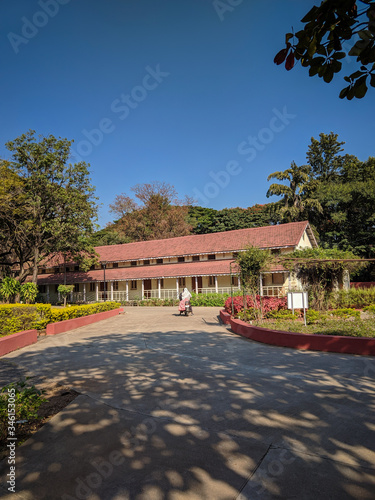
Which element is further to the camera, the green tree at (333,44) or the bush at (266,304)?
the bush at (266,304)

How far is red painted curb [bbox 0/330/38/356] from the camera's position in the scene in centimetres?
858

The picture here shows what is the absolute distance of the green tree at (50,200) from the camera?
75.9 ft

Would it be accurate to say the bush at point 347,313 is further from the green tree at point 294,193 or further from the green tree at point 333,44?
the green tree at point 294,193

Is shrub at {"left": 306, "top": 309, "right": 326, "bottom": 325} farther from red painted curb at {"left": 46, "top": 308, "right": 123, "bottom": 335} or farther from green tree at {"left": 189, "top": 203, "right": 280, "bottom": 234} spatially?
green tree at {"left": 189, "top": 203, "right": 280, "bottom": 234}

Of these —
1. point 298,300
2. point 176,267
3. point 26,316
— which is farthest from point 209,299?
point 26,316

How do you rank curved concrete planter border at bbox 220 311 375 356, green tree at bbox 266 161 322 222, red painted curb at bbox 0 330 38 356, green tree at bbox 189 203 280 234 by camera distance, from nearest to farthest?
1. curved concrete planter border at bbox 220 311 375 356
2. red painted curb at bbox 0 330 38 356
3. green tree at bbox 266 161 322 222
4. green tree at bbox 189 203 280 234

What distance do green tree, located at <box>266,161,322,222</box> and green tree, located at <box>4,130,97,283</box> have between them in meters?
19.8

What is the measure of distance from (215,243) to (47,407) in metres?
25.5

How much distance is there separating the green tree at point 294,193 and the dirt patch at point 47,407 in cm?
3121

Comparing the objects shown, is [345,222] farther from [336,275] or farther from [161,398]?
[161,398]

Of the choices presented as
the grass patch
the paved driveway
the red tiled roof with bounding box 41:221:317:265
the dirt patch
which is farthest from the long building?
the dirt patch

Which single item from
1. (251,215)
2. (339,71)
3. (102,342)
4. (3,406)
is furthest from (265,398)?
(251,215)

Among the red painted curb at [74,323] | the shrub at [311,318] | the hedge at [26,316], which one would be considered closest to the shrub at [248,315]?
the shrub at [311,318]

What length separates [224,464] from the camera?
288 cm
